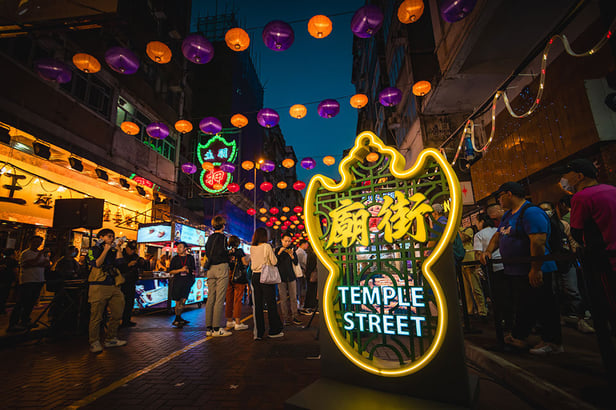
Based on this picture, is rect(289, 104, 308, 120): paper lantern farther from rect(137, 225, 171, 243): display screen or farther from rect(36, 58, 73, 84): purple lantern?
rect(137, 225, 171, 243): display screen

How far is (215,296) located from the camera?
18.1ft

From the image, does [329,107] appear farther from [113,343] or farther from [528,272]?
[113,343]

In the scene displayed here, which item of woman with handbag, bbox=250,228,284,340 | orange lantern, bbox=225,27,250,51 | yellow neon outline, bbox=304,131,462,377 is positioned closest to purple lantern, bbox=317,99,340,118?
orange lantern, bbox=225,27,250,51

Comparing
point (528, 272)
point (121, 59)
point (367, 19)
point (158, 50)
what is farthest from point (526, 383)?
point (121, 59)

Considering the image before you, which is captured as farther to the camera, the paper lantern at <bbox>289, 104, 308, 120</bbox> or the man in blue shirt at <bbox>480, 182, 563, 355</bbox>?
the paper lantern at <bbox>289, 104, 308, 120</bbox>

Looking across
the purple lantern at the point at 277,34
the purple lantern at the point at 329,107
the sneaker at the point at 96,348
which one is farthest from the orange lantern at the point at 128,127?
the sneaker at the point at 96,348

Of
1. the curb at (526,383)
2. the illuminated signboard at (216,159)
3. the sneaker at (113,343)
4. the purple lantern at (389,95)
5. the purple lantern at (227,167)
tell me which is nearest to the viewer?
the curb at (526,383)

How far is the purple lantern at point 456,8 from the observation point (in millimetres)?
5545

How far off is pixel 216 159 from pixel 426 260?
1386cm

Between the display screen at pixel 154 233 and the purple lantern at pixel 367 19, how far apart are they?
9608 millimetres

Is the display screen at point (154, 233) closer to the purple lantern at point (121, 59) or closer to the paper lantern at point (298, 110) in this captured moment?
the purple lantern at point (121, 59)

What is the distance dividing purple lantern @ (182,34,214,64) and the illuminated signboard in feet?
25.4

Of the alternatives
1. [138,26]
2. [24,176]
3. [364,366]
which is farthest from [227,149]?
[364,366]

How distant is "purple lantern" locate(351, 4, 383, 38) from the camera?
20.0 feet
